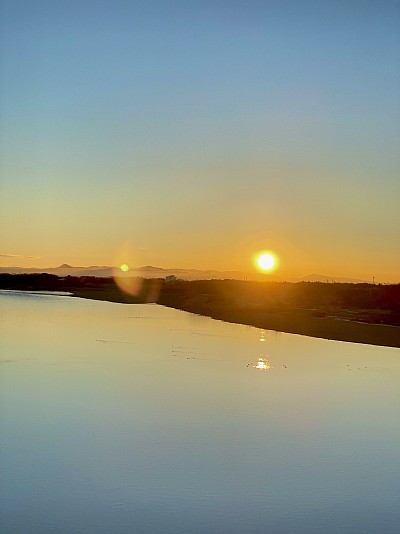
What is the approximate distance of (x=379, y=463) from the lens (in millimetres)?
15141

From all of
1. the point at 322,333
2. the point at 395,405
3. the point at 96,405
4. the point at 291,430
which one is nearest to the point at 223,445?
the point at 291,430

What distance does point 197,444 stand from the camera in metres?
16.0

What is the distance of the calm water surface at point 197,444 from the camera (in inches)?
469

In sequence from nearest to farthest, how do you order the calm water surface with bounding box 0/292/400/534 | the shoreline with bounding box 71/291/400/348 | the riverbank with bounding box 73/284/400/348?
the calm water surface with bounding box 0/292/400/534, the shoreline with bounding box 71/291/400/348, the riverbank with bounding box 73/284/400/348

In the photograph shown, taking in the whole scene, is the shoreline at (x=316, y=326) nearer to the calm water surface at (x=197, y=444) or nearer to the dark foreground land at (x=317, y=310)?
Answer: the dark foreground land at (x=317, y=310)

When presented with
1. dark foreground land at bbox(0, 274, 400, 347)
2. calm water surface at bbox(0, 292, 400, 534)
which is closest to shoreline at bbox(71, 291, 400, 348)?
dark foreground land at bbox(0, 274, 400, 347)

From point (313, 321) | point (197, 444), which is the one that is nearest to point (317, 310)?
point (313, 321)

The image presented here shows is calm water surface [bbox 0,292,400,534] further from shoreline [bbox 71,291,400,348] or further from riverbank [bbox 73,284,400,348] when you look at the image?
riverbank [bbox 73,284,400,348]

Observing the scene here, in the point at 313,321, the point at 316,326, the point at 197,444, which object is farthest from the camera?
the point at 313,321

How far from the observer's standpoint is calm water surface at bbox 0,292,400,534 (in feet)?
39.1

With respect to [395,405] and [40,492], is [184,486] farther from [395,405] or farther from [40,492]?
[395,405]

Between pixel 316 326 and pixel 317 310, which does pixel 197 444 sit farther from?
pixel 317 310

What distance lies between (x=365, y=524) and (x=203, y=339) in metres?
28.7

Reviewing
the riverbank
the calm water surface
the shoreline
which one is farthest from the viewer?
the riverbank
